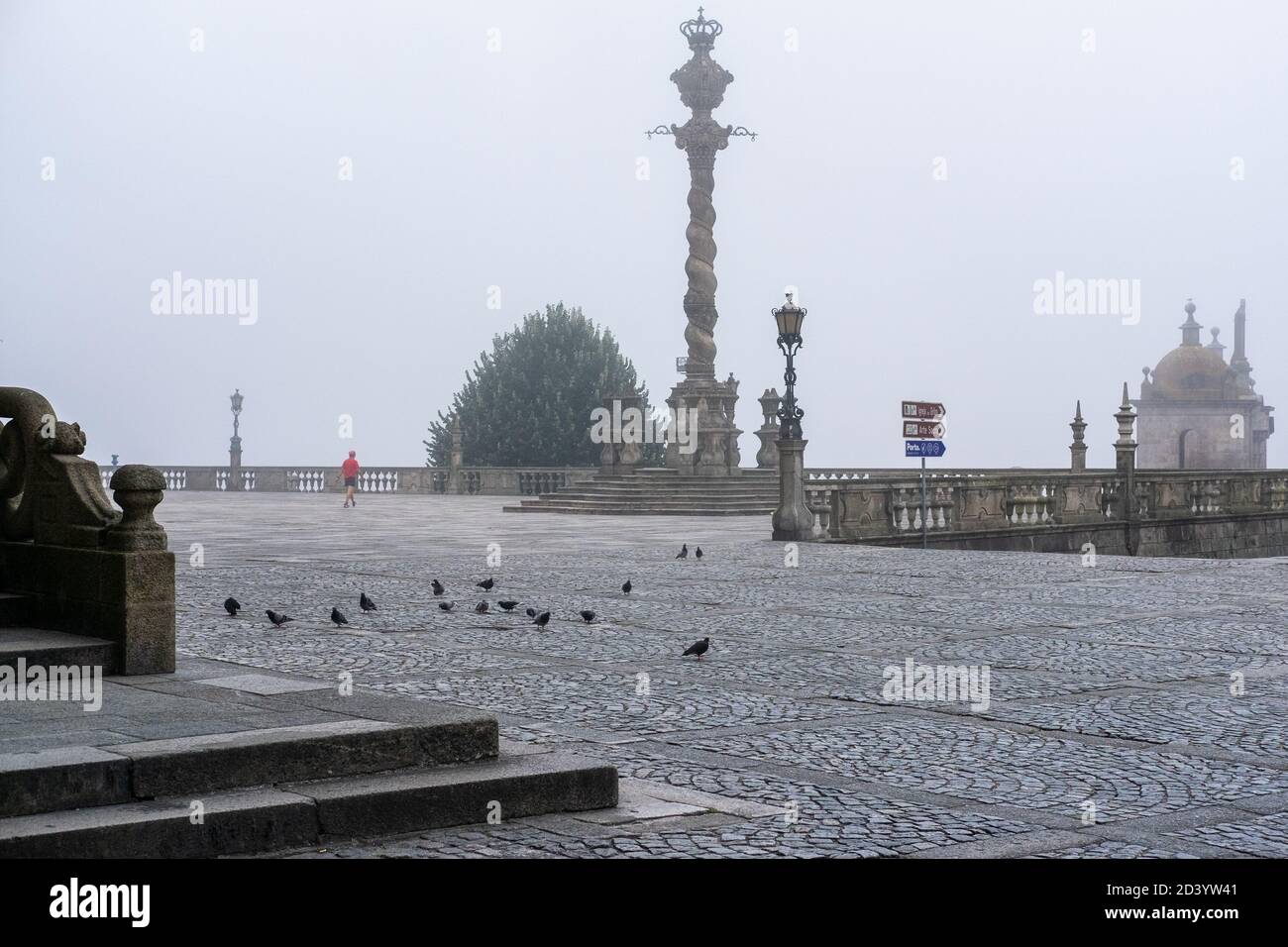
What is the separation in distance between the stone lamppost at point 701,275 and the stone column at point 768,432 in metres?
2.65

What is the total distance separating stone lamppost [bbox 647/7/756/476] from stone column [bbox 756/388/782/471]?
2.65m

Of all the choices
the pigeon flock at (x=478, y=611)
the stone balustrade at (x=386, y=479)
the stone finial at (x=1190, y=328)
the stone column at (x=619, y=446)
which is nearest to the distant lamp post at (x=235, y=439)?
the stone balustrade at (x=386, y=479)

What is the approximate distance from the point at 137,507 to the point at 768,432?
38.7 meters

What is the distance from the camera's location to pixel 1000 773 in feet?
21.3

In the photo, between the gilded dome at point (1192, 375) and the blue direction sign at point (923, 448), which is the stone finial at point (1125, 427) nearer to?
the blue direction sign at point (923, 448)

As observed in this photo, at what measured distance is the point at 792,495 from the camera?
80.9ft

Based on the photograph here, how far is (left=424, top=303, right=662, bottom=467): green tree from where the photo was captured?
60.3 meters

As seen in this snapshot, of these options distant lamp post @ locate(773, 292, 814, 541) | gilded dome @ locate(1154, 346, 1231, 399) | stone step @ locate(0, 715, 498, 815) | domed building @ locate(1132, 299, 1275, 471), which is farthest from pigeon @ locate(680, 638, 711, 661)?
gilded dome @ locate(1154, 346, 1231, 399)

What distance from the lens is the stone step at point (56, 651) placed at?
7.12m

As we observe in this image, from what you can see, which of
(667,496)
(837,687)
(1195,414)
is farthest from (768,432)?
(1195,414)

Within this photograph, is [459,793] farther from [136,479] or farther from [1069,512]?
[1069,512]

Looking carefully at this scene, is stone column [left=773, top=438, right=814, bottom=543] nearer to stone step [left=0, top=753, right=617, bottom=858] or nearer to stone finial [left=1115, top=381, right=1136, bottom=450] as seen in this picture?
stone finial [left=1115, top=381, right=1136, bottom=450]
